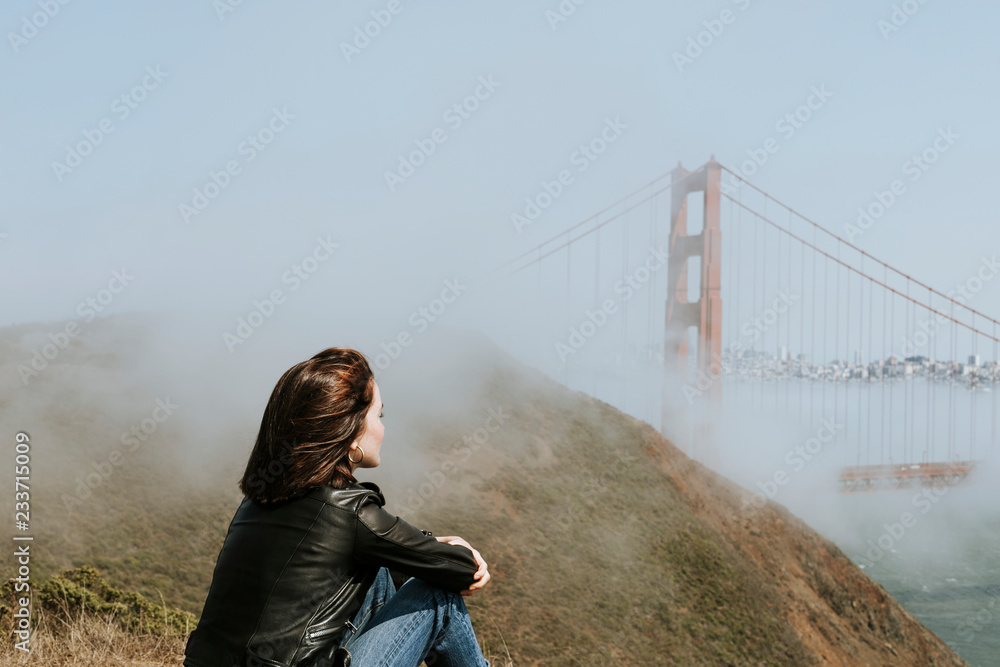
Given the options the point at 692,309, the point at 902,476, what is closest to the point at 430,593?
the point at 692,309

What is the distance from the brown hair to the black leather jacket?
0.18 ft

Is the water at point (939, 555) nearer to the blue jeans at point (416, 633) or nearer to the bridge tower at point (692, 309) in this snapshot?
the bridge tower at point (692, 309)

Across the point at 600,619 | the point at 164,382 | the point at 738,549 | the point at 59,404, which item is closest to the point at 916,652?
the point at 738,549

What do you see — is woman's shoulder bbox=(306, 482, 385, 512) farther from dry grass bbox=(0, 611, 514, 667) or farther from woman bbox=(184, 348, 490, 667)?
dry grass bbox=(0, 611, 514, 667)

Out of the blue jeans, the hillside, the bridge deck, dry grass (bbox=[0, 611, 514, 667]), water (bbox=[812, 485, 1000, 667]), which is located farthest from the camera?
water (bbox=[812, 485, 1000, 667])

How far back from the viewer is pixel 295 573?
188 centimetres

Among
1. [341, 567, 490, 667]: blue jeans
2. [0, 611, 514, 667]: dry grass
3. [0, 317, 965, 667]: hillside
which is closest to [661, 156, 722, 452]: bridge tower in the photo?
[0, 317, 965, 667]: hillside

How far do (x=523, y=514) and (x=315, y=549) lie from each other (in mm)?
8717

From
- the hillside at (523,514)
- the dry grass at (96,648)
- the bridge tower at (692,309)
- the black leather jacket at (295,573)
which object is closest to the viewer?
the black leather jacket at (295,573)

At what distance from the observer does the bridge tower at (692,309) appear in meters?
17.7

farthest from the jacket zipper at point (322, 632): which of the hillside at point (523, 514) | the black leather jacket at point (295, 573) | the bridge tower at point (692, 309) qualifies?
the bridge tower at point (692, 309)

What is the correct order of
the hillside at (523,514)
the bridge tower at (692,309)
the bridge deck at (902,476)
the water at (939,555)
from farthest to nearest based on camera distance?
the water at (939,555) < the bridge deck at (902,476) < the bridge tower at (692,309) < the hillside at (523,514)

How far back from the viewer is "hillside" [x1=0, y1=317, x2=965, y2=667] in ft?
26.7

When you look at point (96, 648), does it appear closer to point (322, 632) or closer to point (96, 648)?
point (96, 648)
